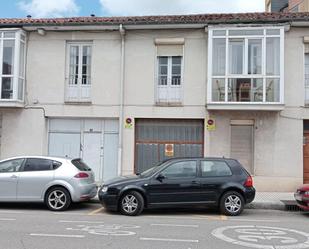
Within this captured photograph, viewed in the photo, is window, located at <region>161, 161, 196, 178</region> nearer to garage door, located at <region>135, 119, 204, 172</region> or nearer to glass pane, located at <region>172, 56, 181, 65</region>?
garage door, located at <region>135, 119, 204, 172</region>

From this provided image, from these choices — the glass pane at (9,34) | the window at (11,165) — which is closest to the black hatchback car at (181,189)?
the window at (11,165)

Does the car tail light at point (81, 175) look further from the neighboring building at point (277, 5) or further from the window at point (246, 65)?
the neighboring building at point (277, 5)

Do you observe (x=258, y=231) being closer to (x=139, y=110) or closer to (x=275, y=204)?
(x=275, y=204)

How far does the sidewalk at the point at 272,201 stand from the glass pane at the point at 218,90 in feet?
11.9

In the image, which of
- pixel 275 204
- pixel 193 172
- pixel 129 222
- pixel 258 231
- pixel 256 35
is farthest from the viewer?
pixel 256 35

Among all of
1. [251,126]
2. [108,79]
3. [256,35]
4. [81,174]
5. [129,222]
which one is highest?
[256,35]

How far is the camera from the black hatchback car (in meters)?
10.5

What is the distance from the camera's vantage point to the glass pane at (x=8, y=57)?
15766 mm

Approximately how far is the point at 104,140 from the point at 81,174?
4777 mm

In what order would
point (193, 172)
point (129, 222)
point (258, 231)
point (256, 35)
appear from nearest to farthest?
point (258, 231) → point (129, 222) → point (193, 172) → point (256, 35)

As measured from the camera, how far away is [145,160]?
51.8 ft

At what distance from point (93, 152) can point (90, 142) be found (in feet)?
1.33

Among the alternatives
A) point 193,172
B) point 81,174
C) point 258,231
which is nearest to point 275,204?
point 193,172

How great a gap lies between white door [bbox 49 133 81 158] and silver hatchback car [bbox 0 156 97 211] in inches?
191
